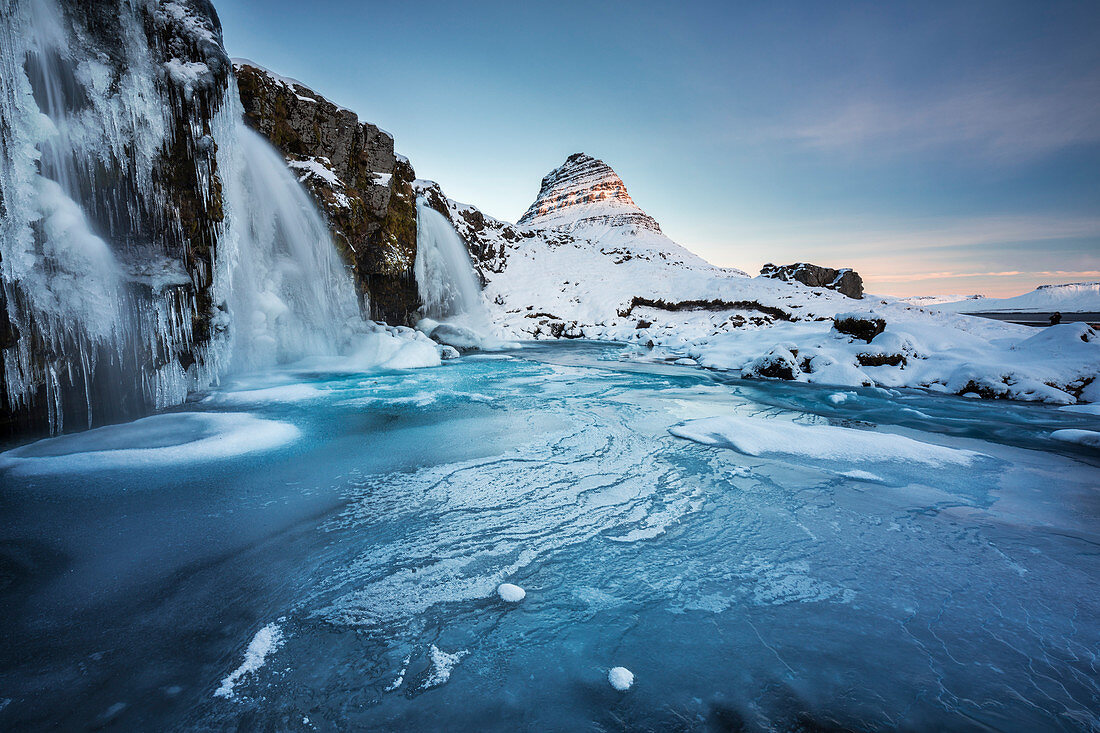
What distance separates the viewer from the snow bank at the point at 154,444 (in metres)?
4.70

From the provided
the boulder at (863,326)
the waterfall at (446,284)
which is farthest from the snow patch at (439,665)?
the waterfall at (446,284)

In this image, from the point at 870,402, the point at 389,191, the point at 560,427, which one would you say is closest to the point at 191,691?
the point at 560,427

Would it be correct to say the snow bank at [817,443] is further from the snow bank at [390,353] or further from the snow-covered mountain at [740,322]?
the snow bank at [390,353]

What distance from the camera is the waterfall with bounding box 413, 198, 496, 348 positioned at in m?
19.8

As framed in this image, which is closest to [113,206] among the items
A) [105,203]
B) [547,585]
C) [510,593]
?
[105,203]

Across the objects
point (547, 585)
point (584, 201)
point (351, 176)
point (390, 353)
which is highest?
point (584, 201)

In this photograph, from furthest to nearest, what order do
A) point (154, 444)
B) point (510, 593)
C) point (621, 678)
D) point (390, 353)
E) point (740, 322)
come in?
1. point (740, 322)
2. point (390, 353)
3. point (154, 444)
4. point (510, 593)
5. point (621, 678)

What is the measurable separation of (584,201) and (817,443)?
86.0 metres

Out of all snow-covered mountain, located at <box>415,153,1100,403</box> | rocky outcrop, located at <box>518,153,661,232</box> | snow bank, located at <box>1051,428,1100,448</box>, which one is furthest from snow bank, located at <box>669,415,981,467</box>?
rocky outcrop, located at <box>518,153,661,232</box>

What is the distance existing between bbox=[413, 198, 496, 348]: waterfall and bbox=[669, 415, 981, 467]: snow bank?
15124 millimetres

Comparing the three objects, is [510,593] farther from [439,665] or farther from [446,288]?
[446,288]

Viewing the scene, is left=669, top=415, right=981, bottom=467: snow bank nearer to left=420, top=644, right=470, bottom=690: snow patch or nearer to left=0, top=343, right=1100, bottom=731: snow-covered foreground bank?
left=0, top=343, right=1100, bottom=731: snow-covered foreground bank

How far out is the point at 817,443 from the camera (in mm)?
5832

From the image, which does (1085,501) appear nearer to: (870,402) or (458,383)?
(870,402)
